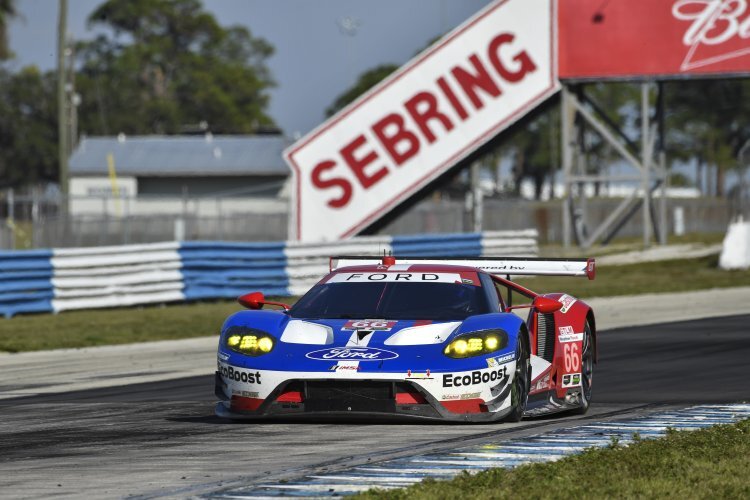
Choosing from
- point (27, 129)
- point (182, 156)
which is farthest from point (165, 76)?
point (182, 156)

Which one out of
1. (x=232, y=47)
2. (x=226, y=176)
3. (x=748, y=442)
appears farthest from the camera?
(x=232, y=47)

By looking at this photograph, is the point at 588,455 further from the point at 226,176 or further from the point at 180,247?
the point at 226,176

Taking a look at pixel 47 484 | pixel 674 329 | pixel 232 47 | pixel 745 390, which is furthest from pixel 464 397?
pixel 232 47

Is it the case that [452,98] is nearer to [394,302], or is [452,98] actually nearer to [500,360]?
[394,302]

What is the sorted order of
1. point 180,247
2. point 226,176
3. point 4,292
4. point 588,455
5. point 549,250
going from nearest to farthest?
point 588,455
point 4,292
point 180,247
point 549,250
point 226,176

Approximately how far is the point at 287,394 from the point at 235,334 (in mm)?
680

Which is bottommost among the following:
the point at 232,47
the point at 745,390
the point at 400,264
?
the point at 745,390

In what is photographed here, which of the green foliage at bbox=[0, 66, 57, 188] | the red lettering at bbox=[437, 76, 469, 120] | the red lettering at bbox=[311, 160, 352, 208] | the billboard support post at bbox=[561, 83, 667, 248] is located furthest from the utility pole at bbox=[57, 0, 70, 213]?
the green foliage at bbox=[0, 66, 57, 188]

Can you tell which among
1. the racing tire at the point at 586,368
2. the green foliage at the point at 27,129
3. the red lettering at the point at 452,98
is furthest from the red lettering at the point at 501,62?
the green foliage at the point at 27,129

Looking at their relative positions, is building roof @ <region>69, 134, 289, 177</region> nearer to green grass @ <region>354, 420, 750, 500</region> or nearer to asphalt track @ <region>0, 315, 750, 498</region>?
asphalt track @ <region>0, 315, 750, 498</region>

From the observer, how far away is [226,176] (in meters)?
76.7

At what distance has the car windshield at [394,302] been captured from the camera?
10.5 meters

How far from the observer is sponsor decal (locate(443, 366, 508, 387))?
9.66 m

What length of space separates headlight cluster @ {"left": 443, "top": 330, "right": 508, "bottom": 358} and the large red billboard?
88.0 ft
